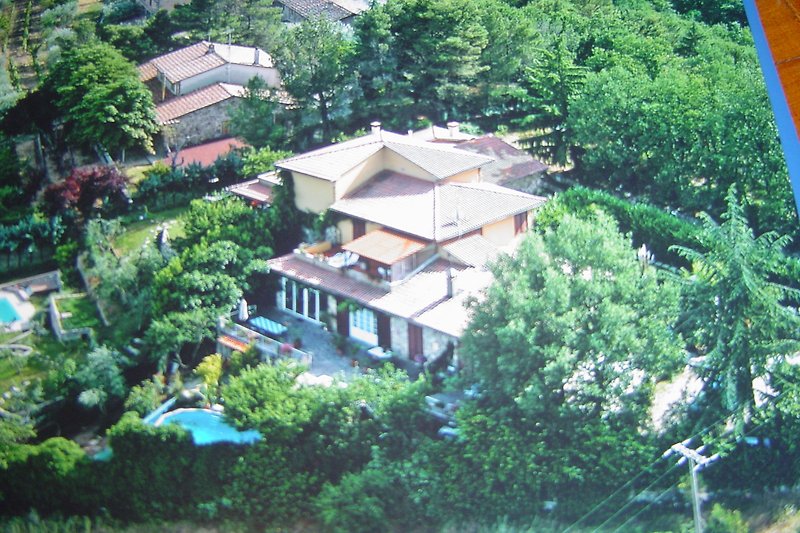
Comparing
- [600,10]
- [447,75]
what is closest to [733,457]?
[447,75]

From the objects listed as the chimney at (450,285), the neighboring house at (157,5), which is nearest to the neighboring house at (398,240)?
the chimney at (450,285)

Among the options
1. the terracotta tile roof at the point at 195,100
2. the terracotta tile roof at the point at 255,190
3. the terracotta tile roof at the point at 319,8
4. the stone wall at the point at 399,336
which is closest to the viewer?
the stone wall at the point at 399,336

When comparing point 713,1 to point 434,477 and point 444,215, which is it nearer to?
point 444,215

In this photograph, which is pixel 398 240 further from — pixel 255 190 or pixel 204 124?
pixel 204 124

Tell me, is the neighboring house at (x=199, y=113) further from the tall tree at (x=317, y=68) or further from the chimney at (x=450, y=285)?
the chimney at (x=450, y=285)

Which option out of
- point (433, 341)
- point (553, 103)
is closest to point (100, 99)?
point (553, 103)

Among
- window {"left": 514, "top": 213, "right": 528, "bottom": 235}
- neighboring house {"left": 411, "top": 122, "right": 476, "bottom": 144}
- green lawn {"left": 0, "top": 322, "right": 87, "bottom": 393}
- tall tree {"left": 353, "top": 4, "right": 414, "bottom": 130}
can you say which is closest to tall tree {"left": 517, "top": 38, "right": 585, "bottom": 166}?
neighboring house {"left": 411, "top": 122, "right": 476, "bottom": 144}
